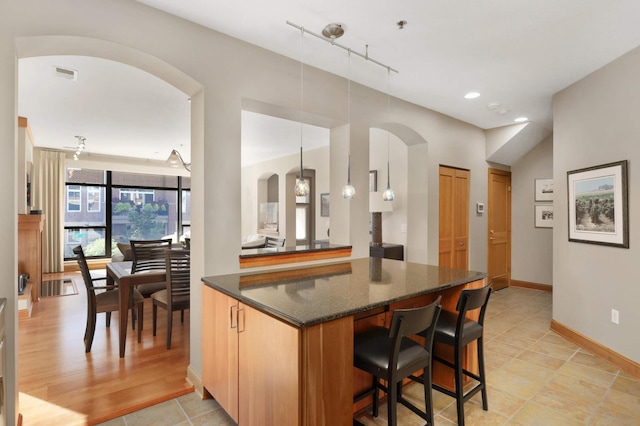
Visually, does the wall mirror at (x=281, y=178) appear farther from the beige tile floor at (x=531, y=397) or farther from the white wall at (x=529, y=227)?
the beige tile floor at (x=531, y=397)

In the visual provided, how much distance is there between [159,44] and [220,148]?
776mm

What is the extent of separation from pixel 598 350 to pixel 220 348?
11.5 feet

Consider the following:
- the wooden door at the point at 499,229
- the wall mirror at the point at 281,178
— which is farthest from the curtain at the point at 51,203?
the wooden door at the point at 499,229

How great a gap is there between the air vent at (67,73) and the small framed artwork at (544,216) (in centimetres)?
673

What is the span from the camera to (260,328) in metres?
1.73

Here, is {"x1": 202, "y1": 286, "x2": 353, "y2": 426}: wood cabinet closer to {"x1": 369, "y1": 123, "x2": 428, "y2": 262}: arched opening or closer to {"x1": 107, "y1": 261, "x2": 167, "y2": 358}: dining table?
{"x1": 107, "y1": 261, "x2": 167, "y2": 358}: dining table

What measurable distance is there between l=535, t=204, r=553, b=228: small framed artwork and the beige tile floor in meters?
2.58

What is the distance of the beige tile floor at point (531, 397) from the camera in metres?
2.17

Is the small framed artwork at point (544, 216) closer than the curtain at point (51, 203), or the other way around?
the small framed artwork at point (544, 216)

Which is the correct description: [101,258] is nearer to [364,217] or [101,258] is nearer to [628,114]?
[364,217]

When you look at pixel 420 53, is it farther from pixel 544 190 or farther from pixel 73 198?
pixel 73 198

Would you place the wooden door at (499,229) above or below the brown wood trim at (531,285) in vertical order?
above

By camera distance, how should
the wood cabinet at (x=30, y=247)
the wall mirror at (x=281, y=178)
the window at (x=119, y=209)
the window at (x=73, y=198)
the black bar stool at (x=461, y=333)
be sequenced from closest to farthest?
the black bar stool at (x=461, y=333) → the wood cabinet at (x=30, y=247) → the wall mirror at (x=281, y=178) → the window at (x=73, y=198) → the window at (x=119, y=209)

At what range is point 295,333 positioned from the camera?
1480 millimetres
